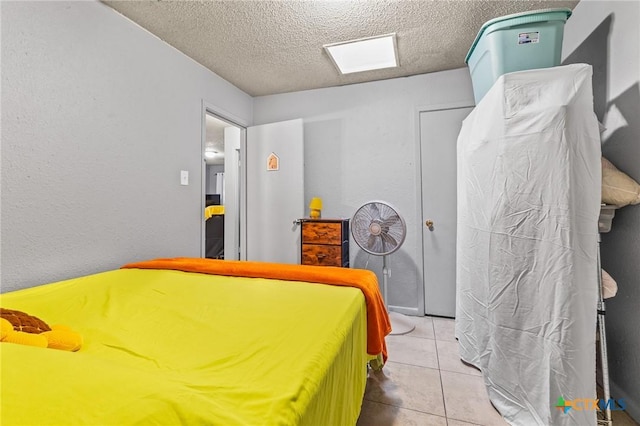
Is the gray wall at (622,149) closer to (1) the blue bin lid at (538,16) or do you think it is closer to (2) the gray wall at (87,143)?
(1) the blue bin lid at (538,16)

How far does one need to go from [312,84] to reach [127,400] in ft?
10.1

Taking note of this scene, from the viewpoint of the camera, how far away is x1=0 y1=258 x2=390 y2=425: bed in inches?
19.1

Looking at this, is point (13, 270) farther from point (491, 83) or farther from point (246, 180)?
point (491, 83)

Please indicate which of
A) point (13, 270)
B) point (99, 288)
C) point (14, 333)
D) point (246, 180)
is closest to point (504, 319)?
point (14, 333)

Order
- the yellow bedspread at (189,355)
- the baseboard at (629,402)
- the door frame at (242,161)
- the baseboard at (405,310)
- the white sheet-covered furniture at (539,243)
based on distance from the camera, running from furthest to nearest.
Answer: the baseboard at (405,310) → the door frame at (242,161) → the baseboard at (629,402) → the white sheet-covered furniture at (539,243) → the yellow bedspread at (189,355)

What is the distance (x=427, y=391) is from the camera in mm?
1600

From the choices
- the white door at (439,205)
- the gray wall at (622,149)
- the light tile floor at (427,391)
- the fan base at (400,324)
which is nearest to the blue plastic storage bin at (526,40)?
the gray wall at (622,149)

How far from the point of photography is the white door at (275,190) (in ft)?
9.95

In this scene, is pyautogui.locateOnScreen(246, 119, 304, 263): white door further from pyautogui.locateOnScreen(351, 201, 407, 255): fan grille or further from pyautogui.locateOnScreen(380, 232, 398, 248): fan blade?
pyautogui.locateOnScreen(380, 232, 398, 248): fan blade

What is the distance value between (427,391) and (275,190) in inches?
Result: 90.0

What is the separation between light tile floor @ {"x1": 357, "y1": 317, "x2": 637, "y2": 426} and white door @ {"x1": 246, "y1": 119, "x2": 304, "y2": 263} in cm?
149

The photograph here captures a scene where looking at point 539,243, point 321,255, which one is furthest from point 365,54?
point 539,243

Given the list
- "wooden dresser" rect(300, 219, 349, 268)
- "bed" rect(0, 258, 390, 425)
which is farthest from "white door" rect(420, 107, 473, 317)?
"bed" rect(0, 258, 390, 425)

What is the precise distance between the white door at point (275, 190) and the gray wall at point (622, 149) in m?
2.30
